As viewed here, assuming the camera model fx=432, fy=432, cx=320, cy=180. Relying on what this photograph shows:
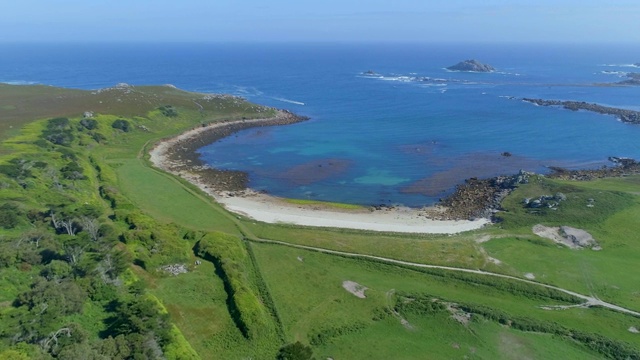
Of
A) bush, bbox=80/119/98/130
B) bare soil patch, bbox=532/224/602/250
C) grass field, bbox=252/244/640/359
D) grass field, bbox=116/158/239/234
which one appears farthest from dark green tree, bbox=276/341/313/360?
bush, bbox=80/119/98/130

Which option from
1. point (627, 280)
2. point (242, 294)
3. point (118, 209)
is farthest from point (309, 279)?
point (627, 280)

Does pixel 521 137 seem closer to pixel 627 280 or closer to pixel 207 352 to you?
pixel 627 280

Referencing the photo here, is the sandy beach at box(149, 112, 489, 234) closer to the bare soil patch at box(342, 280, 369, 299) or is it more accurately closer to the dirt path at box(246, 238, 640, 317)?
the dirt path at box(246, 238, 640, 317)

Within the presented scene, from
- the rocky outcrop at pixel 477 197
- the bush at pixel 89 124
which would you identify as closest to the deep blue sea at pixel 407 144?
the rocky outcrop at pixel 477 197

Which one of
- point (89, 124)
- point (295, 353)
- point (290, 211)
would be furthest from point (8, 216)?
point (89, 124)

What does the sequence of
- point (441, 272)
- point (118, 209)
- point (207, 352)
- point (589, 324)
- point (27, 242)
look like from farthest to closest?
1. point (118, 209)
2. point (441, 272)
3. point (27, 242)
4. point (589, 324)
5. point (207, 352)

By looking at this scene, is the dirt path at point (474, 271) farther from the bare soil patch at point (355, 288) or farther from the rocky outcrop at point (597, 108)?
the rocky outcrop at point (597, 108)
